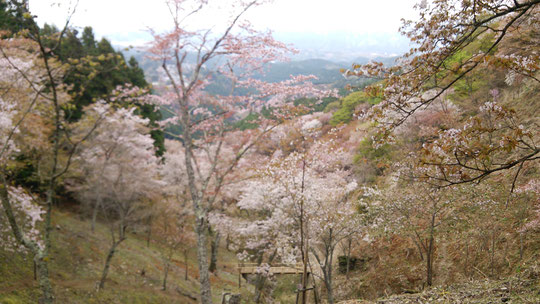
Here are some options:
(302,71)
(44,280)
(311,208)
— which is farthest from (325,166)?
(302,71)

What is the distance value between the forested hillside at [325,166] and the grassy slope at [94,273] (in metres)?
0.11

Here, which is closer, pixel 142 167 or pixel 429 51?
pixel 429 51

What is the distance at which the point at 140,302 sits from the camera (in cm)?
1271

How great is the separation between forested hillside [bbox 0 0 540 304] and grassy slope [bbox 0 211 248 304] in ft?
0.35

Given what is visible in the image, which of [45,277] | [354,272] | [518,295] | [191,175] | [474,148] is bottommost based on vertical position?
[354,272]

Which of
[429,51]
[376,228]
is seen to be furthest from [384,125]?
[376,228]

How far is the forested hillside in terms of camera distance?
13.1ft

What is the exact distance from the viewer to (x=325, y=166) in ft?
39.4

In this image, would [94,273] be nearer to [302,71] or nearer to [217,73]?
[217,73]

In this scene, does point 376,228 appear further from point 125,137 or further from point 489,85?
point 125,137

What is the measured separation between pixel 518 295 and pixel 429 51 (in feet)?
10.5

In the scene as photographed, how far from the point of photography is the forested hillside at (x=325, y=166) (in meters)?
4.00

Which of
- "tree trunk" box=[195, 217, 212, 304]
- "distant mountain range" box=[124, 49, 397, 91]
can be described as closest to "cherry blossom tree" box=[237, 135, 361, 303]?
"tree trunk" box=[195, 217, 212, 304]

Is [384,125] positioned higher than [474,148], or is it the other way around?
[384,125]
